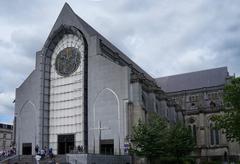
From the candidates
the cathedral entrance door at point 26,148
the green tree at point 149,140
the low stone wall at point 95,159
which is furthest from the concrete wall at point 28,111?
the green tree at point 149,140

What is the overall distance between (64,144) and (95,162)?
15485 millimetres

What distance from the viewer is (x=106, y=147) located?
161 feet

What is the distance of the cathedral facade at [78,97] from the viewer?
49156 mm

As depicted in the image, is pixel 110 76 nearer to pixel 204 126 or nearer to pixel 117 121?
pixel 117 121

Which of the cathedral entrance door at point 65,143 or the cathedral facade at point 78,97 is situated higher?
the cathedral facade at point 78,97

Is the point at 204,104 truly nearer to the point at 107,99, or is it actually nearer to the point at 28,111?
the point at 107,99

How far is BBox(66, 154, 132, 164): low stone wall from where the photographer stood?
39.7m

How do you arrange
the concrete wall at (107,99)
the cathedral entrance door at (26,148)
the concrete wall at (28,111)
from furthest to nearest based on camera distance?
the concrete wall at (28,111) → the cathedral entrance door at (26,148) → the concrete wall at (107,99)

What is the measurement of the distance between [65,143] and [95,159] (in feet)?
49.5

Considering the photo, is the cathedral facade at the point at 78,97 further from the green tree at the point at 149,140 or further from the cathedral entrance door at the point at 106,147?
the green tree at the point at 149,140

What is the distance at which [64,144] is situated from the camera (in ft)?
181

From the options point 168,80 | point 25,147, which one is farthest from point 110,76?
point 168,80

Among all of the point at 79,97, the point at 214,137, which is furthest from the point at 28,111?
the point at 214,137

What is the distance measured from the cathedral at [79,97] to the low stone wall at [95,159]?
1.49 meters
